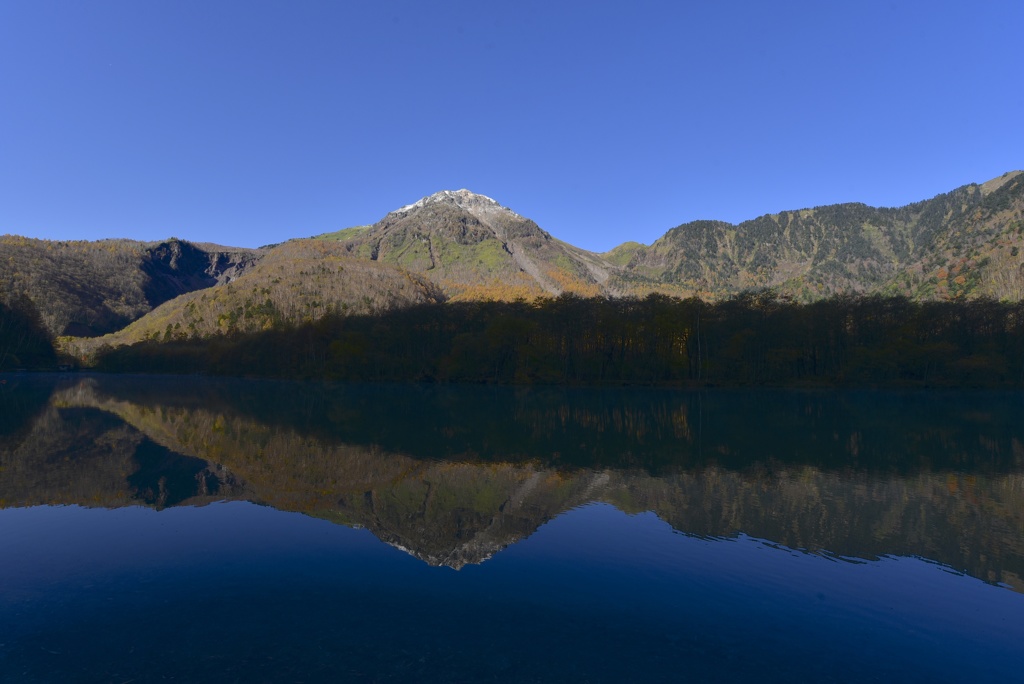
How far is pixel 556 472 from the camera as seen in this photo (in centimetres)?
3272

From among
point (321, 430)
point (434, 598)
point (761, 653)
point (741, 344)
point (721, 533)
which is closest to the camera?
point (761, 653)

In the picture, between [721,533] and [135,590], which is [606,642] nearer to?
[721,533]

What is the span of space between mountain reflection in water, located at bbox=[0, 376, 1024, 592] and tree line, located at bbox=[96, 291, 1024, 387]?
5472 centimetres

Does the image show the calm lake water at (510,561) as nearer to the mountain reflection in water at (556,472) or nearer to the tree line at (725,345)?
the mountain reflection in water at (556,472)

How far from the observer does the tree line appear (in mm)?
114250

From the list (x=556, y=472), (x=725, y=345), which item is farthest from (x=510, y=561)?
(x=725, y=345)

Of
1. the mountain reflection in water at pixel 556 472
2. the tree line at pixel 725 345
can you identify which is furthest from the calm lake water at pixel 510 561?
the tree line at pixel 725 345

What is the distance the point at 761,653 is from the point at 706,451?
27.6m

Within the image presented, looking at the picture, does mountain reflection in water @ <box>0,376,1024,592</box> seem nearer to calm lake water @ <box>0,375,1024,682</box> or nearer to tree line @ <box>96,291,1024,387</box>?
calm lake water @ <box>0,375,1024,682</box>

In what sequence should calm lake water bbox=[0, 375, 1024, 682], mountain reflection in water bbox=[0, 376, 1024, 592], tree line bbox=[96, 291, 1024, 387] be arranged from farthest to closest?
tree line bbox=[96, 291, 1024, 387] → mountain reflection in water bbox=[0, 376, 1024, 592] → calm lake water bbox=[0, 375, 1024, 682]

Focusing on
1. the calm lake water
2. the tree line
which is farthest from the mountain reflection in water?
the tree line

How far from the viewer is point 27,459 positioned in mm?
35031

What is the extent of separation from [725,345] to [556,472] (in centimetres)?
9731

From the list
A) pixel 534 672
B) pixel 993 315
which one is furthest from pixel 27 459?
pixel 993 315
